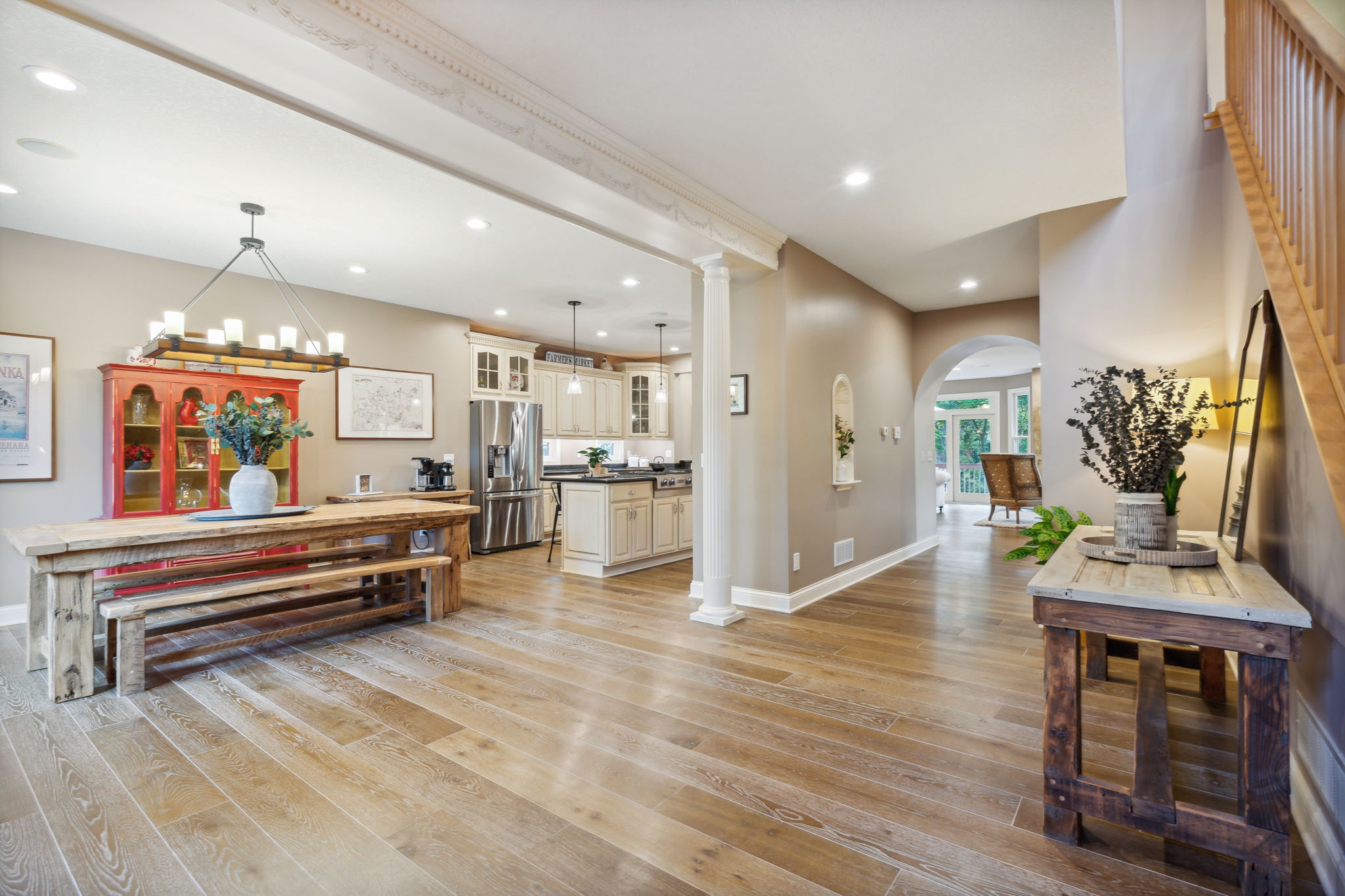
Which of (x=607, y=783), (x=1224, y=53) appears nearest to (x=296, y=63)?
(x=607, y=783)

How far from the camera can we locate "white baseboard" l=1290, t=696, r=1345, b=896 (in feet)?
4.71

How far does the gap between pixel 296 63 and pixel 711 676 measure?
9.76 feet

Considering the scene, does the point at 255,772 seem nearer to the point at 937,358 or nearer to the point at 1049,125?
the point at 1049,125

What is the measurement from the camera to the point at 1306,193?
1796 mm

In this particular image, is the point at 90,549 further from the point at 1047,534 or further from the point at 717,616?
the point at 1047,534

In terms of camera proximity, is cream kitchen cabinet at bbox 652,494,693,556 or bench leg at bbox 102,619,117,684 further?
cream kitchen cabinet at bbox 652,494,693,556

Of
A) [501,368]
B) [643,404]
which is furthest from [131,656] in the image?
[643,404]

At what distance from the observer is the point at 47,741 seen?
2.33 metres

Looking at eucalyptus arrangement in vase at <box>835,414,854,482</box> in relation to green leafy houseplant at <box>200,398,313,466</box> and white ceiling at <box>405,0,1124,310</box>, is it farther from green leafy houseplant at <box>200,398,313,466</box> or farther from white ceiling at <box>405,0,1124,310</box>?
green leafy houseplant at <box>200,398,313,466</box>

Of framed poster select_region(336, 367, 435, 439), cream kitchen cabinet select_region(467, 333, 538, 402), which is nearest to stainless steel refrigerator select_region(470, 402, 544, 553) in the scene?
cream kitchen cabinet select_region(467, 333, 538, 402)

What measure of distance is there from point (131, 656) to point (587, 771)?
2349 millimetres

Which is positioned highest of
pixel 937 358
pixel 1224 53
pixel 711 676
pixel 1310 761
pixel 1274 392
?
pixel 1224 53

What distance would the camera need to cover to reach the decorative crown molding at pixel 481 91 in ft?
6.40

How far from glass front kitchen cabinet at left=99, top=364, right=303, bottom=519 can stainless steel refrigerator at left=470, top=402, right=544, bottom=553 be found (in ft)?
7.02
